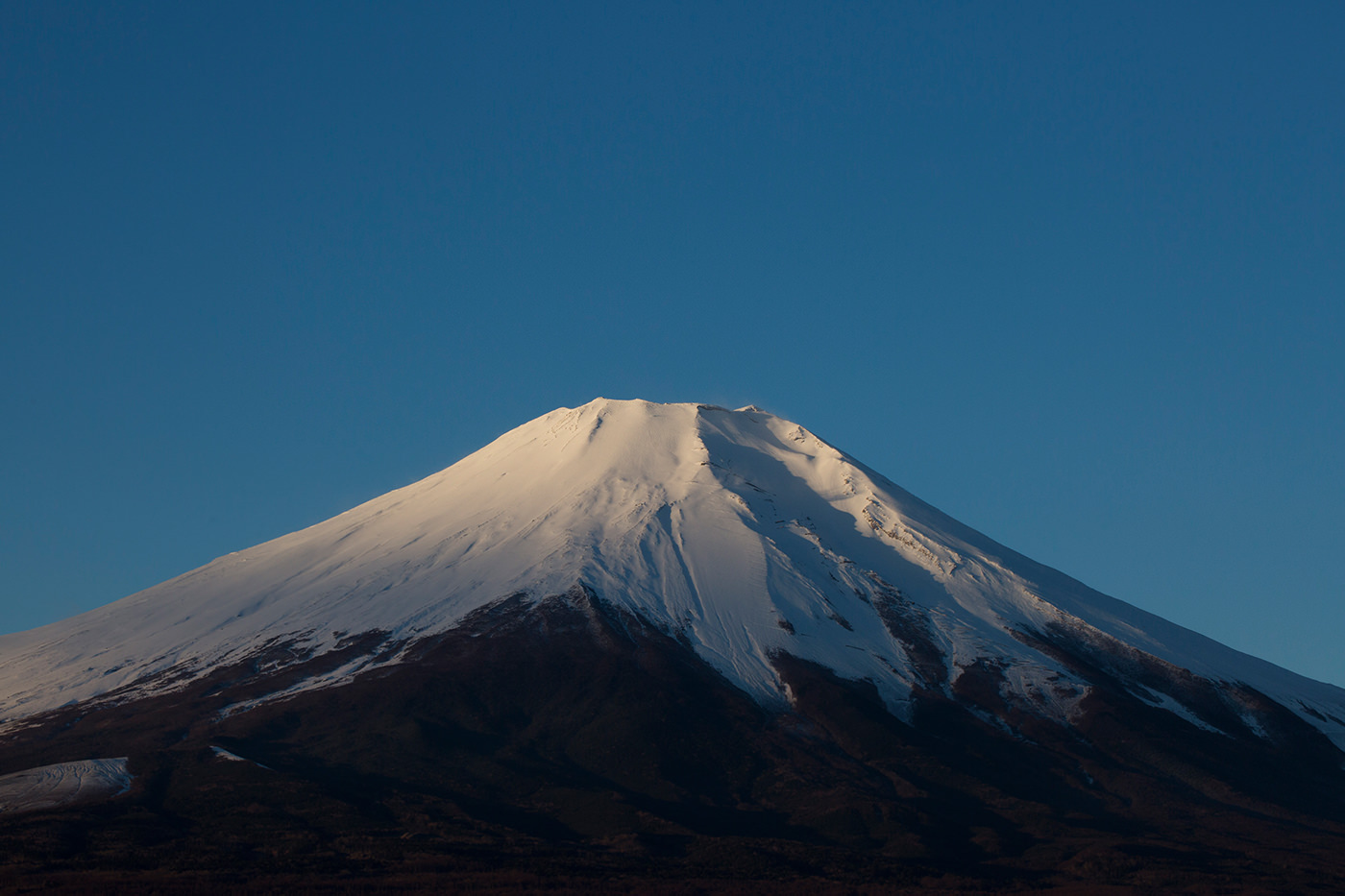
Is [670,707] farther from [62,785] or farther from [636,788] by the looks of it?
[62,785]

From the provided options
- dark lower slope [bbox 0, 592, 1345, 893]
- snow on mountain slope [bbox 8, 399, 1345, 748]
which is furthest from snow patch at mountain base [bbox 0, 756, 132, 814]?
snow on mountain slope [bbox 8, 399, 1345, 748]

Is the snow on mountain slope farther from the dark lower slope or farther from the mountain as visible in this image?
the dark lower slope

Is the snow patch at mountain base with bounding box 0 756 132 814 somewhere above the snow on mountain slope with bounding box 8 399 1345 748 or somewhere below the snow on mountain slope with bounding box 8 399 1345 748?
below

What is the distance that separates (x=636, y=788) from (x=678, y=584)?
44229mm

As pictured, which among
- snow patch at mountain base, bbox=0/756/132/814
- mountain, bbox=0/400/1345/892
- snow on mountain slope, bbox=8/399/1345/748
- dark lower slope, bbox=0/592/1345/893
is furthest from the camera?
snow on mountain slope, bbox=8/399/1345/748

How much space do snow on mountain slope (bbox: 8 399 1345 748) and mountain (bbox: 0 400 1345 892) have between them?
24.4 inches

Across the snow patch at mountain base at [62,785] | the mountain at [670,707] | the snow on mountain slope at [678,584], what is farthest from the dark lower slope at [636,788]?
the snow on mountain slope at [678,584]

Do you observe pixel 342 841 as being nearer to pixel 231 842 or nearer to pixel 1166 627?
pixel 231 842

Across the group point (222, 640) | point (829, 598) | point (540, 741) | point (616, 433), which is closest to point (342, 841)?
point (540, 741)

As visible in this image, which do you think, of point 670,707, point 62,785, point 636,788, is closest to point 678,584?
point 670,707

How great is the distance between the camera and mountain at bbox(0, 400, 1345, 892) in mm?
97500

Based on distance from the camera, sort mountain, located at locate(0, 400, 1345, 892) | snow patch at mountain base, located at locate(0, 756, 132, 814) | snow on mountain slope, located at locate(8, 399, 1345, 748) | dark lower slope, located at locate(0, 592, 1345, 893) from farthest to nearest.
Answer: snow on mountain slope, located at locate(8, 399, 1345, 748) < mountain, located at locate(0, 400, 1345, 892) < snow patch at mountain base, located at locate(0, 756, 132, 814) < dark lower slope, located at locate(0, 592, 1345, 893)

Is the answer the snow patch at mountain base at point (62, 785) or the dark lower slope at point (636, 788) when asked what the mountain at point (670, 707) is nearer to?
the dark lower slope at point (636, 788)

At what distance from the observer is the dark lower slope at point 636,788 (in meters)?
90.4
